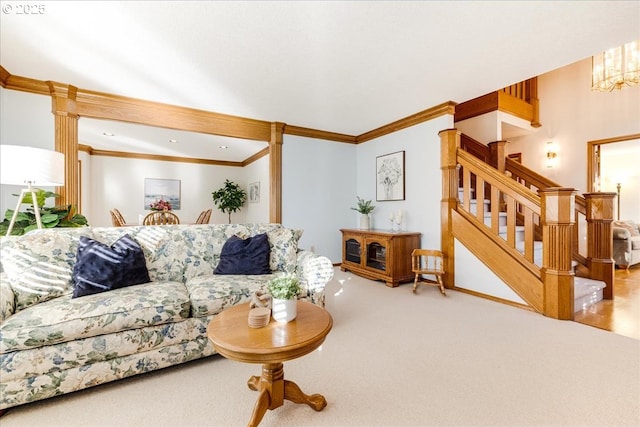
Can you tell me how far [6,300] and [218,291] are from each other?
113cm

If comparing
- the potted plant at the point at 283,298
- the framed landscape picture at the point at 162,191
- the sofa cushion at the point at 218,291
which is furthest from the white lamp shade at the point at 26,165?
the framed landscape picture at the point at 162,191

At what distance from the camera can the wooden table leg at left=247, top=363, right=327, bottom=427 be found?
51.2 inches

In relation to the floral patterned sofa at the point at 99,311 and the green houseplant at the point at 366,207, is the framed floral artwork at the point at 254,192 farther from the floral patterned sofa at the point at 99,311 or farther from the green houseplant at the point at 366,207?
the floral patterned sofa at the point at 99,311

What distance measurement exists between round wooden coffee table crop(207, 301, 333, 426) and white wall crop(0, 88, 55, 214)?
10.5 ft

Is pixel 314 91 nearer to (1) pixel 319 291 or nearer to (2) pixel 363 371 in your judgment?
(1) pixel 319 291

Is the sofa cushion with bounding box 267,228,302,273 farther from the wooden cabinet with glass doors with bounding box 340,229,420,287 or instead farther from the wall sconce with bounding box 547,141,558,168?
A: the wall sconce with bounding box 547,141,558,168

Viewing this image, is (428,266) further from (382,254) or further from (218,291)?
(218,291)

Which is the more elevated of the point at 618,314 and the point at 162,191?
the point at 162,191

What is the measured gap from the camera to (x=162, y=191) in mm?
6965

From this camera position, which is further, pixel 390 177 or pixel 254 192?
pixel 254 192

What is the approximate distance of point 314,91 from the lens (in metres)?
3.28

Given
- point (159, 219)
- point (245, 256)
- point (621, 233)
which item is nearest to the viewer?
point (245, 256)

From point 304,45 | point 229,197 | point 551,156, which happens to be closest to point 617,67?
point 551,156

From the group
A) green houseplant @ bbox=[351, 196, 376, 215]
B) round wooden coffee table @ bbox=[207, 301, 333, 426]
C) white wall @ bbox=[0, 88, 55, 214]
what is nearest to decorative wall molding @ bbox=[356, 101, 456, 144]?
green houseplant @ bbox=[351, 196, 376, 215]
